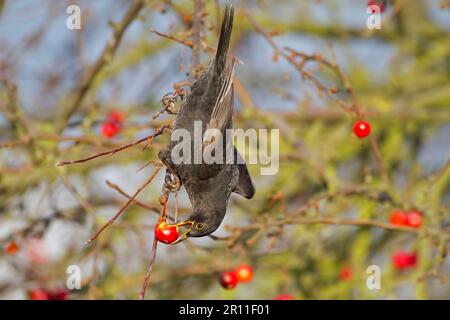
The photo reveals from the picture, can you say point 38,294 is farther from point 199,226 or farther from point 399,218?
point 399,218

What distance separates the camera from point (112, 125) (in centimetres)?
479

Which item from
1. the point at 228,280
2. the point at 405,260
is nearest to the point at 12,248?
the point at 228,280

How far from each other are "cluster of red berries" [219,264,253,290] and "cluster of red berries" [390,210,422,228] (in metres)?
0.98

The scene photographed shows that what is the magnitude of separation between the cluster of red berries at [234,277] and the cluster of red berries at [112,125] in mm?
1272

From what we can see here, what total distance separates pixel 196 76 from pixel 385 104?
3.09m

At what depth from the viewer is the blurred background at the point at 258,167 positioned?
398 centimetres

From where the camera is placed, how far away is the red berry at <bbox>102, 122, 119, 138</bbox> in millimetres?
4695

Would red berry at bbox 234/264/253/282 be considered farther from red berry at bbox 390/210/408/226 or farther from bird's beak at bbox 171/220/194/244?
bird's beak at bbox 171/220/194/244

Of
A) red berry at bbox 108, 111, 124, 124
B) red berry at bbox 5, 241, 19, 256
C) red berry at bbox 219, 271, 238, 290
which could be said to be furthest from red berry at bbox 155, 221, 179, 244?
red berry at bbox 108, 111, 124, 124

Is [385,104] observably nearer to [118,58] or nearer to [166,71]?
[166,71]

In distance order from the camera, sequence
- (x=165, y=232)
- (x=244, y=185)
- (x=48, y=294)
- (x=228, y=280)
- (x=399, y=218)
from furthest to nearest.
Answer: (x=399, y=218) < (x=48, y=294) < (x=228, y=280) < (x=244, y=185) < (x=165, y=232)

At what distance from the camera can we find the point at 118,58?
6262 mm

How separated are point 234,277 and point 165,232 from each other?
51.5 inches
